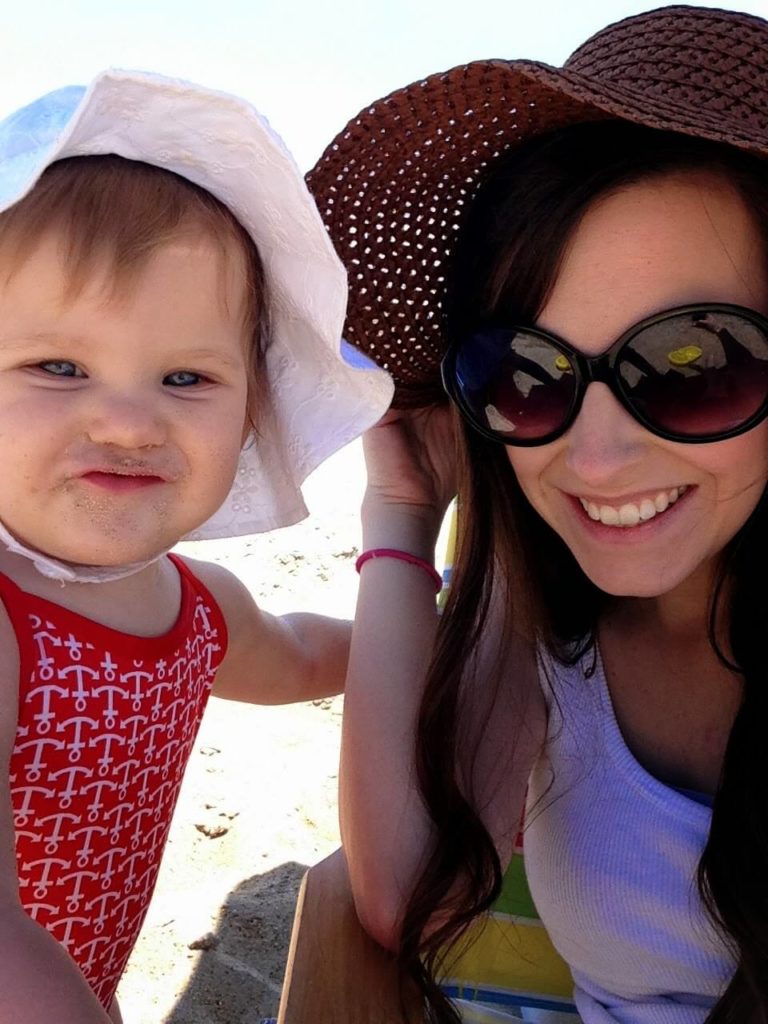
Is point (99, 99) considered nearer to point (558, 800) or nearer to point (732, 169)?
point (732, 169)

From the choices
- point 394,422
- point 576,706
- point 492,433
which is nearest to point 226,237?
point 492,433

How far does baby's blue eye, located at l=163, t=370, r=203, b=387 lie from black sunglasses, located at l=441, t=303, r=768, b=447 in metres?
0.41

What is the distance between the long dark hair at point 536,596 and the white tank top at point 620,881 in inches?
2.1

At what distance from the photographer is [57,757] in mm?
1295

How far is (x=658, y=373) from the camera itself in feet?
4.04

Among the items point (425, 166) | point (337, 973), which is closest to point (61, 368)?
point (425, 166)

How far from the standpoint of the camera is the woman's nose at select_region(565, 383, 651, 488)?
50.3 inches

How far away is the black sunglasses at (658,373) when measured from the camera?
1.19 metres

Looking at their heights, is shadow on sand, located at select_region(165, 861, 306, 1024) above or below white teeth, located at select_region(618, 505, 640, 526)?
below

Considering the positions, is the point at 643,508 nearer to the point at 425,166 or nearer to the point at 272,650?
the point at 425,166

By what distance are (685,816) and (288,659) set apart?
816 mm

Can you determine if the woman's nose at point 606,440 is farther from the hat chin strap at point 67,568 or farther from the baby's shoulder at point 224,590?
the baby's shoulder at point 224,590

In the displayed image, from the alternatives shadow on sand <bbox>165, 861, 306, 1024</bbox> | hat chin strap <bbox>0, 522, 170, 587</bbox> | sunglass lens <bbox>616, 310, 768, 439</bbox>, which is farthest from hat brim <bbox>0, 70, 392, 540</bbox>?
Result: shadow on sand <bbox>165, 861, 306, 1024</bbox>

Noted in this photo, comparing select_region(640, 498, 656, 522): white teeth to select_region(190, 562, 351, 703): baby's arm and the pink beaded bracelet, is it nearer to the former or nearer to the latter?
the pink beaded bracelet
